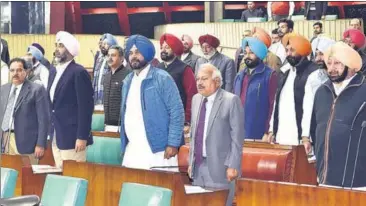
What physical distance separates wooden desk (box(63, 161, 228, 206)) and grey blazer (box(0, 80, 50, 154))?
78cm

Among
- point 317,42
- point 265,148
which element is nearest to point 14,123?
point 265,148

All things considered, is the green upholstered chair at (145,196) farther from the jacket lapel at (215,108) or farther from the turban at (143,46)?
the turban at (143,46)

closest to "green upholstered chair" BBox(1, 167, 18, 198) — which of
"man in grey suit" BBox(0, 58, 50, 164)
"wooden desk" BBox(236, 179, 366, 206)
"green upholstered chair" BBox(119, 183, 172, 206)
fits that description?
"green upholstered chair" BBox(119, 183, 172, 206)

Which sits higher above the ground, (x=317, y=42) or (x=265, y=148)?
(x=317, y=42)

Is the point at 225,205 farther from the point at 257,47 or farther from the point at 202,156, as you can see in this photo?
the point at 257,47

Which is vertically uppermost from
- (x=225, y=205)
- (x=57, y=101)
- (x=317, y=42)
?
(x=317, y=42)

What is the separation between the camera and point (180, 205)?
4.45m

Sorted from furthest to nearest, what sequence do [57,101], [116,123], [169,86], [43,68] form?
1. [43,68]
2. [116,123]
3. [57,101]
4. [169,86]

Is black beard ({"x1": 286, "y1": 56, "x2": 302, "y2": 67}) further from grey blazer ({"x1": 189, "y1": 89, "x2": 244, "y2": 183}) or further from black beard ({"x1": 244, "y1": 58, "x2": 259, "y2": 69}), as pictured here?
grey blazer ({"x1": 189, "y1": 89, "x2": 244, "y2": 183})

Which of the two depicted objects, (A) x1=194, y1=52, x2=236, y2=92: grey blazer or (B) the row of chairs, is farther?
(A) x1=194, y1=52, x2=236, y2=92: grey blazer

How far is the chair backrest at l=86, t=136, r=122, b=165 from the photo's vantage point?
20.1ft

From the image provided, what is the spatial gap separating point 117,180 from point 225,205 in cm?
71

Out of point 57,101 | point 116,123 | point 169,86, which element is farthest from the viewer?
point 116,123

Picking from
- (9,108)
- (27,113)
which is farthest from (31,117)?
(9,108)
